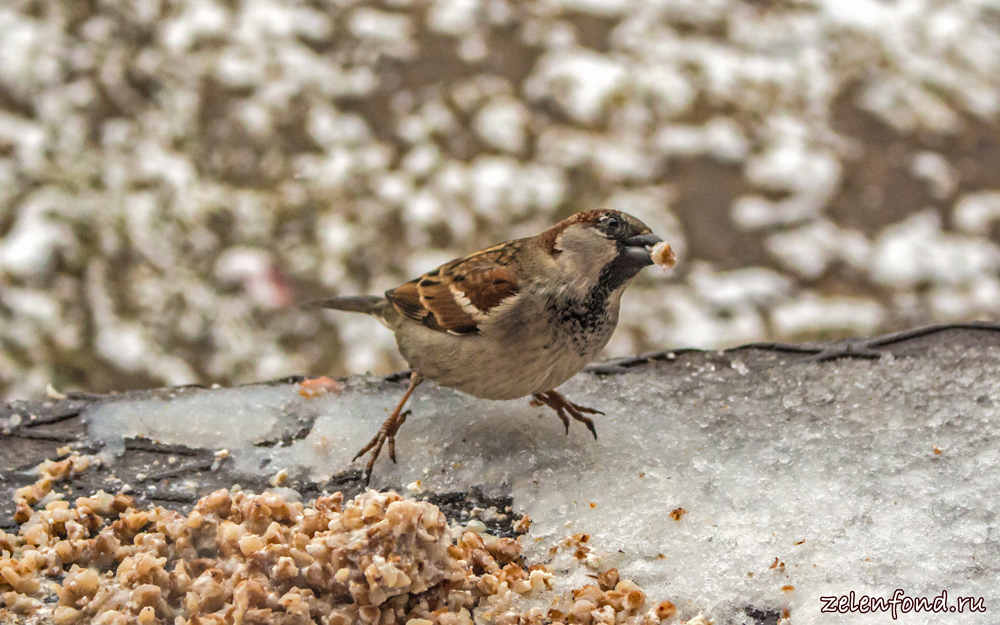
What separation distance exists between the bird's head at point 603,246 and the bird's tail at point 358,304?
675 millimetres

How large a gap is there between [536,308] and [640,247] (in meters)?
0.28

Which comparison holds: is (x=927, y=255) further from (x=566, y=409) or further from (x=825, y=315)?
(x=566, y=409)

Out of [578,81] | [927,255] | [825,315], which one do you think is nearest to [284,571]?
[825,315]

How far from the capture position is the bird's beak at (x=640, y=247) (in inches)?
86.8

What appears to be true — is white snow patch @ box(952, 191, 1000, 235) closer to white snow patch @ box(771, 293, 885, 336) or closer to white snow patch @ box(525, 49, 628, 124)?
white snow patch @ box(771, 293, 885, 336)

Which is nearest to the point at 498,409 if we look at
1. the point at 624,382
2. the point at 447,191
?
the point at 624,382

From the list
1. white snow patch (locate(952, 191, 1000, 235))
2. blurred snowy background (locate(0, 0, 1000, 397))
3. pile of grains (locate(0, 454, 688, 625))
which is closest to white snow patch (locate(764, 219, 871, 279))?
blurred snowy background (locate(0, 0, 1000, 397))

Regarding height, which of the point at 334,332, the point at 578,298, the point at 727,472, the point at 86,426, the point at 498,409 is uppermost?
the point at 578,298

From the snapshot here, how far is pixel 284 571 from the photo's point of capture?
6.13 ft

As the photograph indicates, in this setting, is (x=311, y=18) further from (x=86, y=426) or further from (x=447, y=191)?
(x=86, y=426)

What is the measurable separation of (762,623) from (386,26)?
4.05 m

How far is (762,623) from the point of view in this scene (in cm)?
192

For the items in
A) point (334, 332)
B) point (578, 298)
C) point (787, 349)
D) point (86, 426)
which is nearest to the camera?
point (578, 298)

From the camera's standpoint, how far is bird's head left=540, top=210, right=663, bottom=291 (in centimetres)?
222
